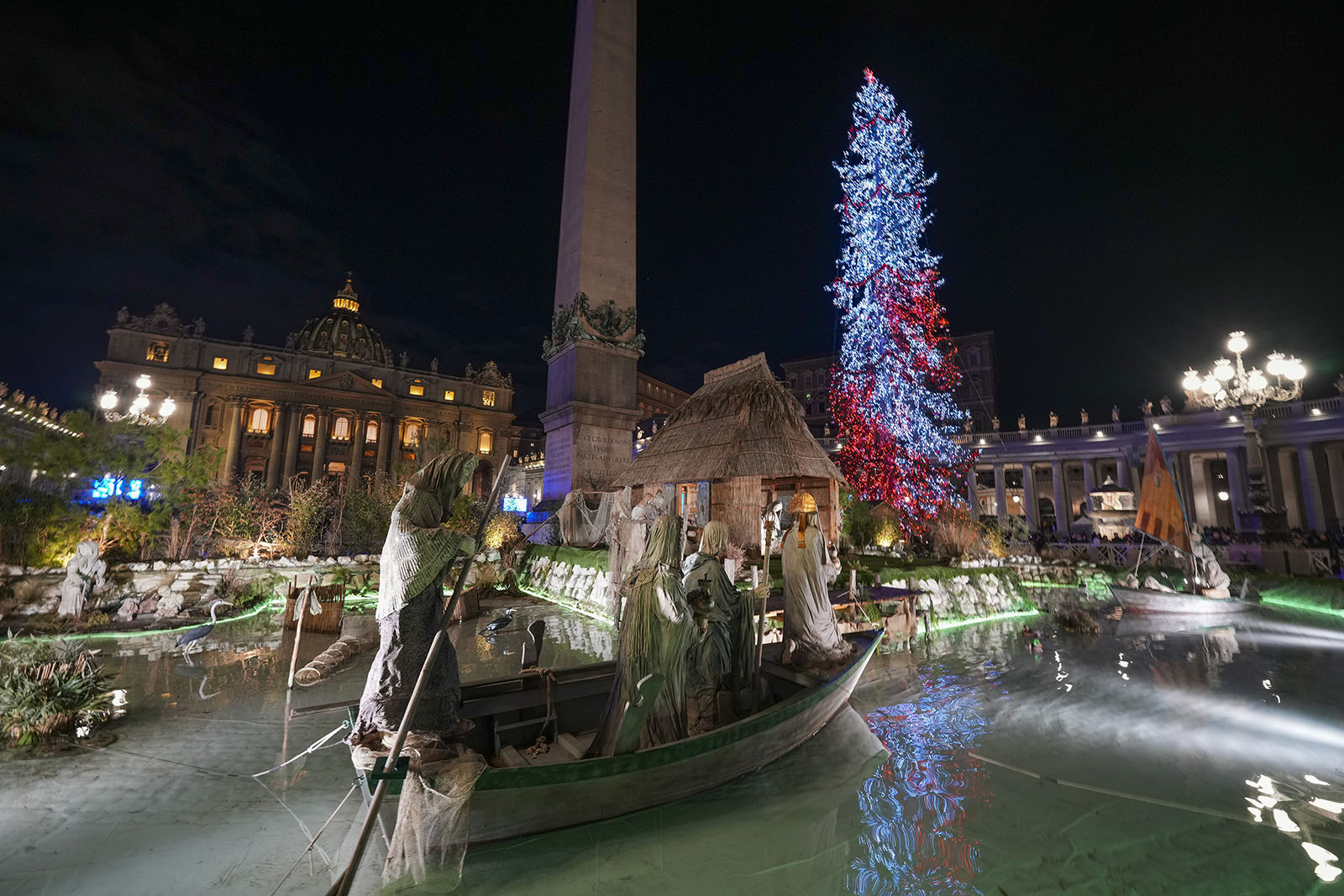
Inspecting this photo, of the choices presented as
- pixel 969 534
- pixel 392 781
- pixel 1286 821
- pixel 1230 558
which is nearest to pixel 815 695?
pixel 392 781

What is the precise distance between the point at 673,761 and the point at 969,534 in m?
19.2

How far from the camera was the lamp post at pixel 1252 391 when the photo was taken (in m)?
21.9

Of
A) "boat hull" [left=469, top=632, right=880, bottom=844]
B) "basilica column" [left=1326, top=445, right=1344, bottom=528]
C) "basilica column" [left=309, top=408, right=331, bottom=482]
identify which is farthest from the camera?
"basilica column" [left=309, top=408, right=331, bottom=482]

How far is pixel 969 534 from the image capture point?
19.7 m

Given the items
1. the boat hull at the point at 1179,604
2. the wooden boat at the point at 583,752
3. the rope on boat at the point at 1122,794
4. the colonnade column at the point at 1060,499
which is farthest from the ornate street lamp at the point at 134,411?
the colonnade column at the point at 1060,499

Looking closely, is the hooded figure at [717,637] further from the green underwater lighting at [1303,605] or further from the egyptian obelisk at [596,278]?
the green underwater lighting at [1303,605]

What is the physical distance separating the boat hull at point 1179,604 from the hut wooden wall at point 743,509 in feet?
36.4

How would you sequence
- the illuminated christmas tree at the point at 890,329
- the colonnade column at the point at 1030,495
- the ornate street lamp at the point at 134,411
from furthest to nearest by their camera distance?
the colonnade column at the point at 1030,495, the illuminated christmas tree at the point at 890,329, the ornate street lamp at the point at 134,411

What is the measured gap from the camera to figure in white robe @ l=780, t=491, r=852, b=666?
6.63 metres

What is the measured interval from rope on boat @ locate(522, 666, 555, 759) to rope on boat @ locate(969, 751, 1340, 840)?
4.70 meters

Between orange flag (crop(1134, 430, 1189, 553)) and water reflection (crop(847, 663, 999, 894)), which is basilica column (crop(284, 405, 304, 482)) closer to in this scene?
water reflection (crop(847, 663, 999, 894))

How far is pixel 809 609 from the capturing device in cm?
664

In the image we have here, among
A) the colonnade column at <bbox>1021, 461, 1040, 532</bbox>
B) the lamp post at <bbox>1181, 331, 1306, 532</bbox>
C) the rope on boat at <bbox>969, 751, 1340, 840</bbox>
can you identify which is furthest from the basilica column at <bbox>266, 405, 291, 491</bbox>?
the lamp post at <bbox>1181, 331, 1306, 532</bbox>

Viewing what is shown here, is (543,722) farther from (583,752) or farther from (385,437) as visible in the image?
(385,437)
